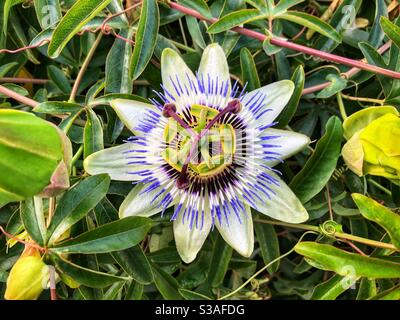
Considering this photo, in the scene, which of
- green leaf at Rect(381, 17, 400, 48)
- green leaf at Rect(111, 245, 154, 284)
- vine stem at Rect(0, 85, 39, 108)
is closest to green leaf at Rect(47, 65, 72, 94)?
vine stem at Rect(0, 85, 39, 108)

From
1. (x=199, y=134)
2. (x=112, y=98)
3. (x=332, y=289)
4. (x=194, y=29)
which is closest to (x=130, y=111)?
(x=112, y=98)

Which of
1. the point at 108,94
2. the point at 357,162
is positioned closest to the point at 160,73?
the point at 108,94

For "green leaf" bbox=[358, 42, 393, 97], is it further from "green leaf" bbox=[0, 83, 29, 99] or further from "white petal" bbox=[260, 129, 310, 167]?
"green leaf" bbox=[0, 83, 29, 99]

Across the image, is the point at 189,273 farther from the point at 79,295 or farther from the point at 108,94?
the point at 108,94

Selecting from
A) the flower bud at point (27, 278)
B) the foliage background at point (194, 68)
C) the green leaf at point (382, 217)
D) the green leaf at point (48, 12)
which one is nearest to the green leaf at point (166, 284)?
the foliage background at point (194, 68)
